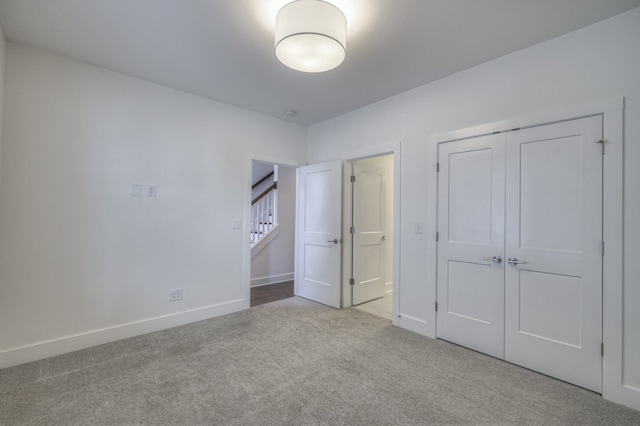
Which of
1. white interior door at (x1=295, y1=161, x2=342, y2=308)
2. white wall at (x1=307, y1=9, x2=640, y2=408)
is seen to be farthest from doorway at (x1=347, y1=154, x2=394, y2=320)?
white wall at (x1=307, y1=9, x2=640, y2=408)

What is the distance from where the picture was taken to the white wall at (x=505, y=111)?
1.96 meters

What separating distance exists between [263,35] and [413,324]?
124 inches

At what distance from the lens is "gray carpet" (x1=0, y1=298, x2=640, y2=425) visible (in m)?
1.81

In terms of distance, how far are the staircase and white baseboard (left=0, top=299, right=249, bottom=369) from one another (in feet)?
6.77

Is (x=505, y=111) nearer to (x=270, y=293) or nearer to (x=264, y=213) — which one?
(x=270, y=293)

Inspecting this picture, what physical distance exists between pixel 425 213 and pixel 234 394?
2408 millimetres

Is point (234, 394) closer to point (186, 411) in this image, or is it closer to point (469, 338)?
point (186, 411)

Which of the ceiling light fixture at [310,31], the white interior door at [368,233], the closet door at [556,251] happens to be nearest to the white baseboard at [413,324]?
the closet door at [556,251]

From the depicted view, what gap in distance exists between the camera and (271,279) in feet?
17.9

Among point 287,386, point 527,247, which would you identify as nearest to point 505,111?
point 527,247

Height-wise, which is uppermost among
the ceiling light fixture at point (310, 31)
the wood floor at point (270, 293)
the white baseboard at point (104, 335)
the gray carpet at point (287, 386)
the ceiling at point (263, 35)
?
the ceiling at point (263, 35)

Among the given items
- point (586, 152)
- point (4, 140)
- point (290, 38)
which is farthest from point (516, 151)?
point (4, 140)

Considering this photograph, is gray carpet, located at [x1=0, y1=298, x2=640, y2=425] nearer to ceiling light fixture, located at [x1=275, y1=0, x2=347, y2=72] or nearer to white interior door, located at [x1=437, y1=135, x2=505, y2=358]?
white interior door, located at [x1=437, y1=135, x2=505, y2=358]

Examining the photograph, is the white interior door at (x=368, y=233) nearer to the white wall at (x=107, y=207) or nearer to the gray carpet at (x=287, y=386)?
the gray carpet at (x=287, y=386)
